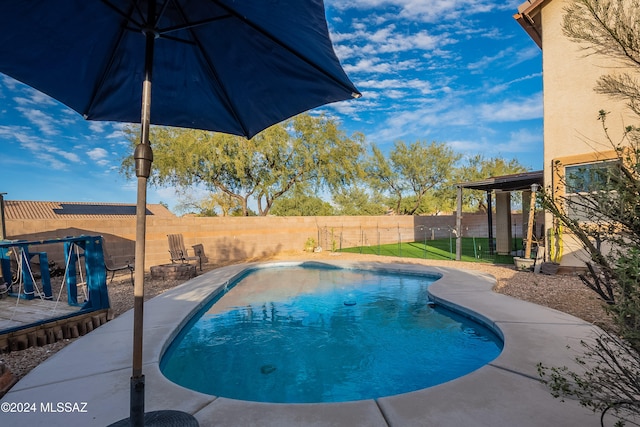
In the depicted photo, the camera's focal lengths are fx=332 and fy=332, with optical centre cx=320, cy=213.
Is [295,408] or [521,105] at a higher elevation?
[521,105]

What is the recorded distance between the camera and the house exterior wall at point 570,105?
7.50m

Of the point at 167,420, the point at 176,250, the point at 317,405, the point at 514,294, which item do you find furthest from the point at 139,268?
the point at 176,250

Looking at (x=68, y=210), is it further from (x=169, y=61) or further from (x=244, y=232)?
(x=169, y=61)

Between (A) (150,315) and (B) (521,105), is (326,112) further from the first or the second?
(A) (150,315)

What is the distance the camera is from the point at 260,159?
1877 centimetres

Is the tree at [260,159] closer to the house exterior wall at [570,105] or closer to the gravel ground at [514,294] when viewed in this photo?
the gravel ground at [514,294]

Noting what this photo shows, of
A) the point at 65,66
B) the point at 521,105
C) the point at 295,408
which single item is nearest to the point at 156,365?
the point at 295,408

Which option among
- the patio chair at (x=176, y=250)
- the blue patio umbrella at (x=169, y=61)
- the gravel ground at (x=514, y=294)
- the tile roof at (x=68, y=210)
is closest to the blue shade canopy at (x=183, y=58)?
the blue patio umbrella at (x=169, y=61)

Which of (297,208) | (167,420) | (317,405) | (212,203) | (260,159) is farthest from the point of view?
(297,208)

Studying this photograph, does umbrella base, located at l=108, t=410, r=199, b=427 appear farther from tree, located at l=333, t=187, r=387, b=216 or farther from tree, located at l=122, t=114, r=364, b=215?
tree, located at l=333, t=187, r=387, b=216

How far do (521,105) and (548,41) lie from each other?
1736 cm

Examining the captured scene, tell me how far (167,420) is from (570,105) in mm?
10049

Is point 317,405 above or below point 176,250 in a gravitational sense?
below

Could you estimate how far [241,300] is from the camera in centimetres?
816
